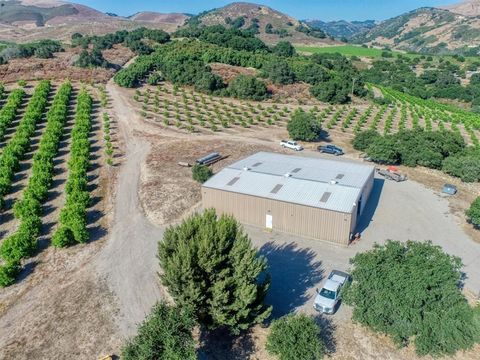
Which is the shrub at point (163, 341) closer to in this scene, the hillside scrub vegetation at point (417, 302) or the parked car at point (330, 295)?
the parked car at point (330, 295)

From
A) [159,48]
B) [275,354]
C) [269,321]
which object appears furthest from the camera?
[159,48]

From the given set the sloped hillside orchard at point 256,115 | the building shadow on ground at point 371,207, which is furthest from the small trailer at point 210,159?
the building shadow on ground at point 371,207

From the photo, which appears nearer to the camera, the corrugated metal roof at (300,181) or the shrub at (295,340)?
the shrub at (295,340)

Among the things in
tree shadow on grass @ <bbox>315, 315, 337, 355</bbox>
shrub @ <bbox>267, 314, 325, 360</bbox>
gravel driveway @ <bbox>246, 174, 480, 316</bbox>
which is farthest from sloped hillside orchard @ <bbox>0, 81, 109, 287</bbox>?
tree shadow on grass @ <bbox>315, 315, 337, 355</bbox>

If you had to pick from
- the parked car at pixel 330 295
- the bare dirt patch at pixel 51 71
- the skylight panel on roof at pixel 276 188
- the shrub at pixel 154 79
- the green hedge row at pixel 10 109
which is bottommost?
the parked car at pixel 330 295

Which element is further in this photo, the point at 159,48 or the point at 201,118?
the point at 159,48

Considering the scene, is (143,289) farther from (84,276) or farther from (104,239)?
(104,239)

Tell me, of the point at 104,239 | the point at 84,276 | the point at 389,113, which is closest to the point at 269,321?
the point at 84,276

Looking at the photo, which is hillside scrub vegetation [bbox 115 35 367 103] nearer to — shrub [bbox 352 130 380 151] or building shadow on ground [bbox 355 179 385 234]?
shrub [bbox 352 130 380 151]
